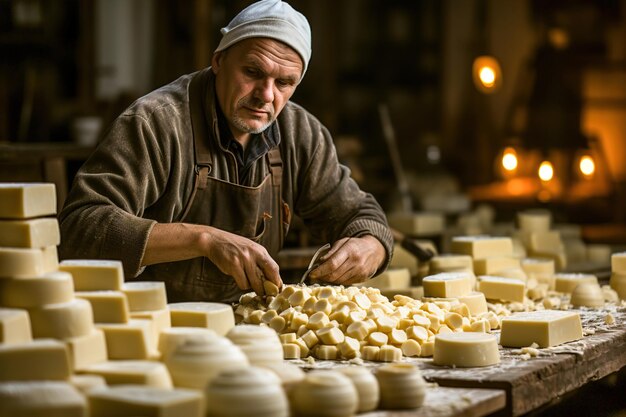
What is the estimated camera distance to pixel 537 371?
3.40 meters

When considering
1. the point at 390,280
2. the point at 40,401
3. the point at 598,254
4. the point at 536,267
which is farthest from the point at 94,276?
the point at 598,254

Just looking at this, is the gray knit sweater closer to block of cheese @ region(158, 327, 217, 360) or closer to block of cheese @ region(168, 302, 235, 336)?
block of cheese @ region(168, 302, 235, 336)

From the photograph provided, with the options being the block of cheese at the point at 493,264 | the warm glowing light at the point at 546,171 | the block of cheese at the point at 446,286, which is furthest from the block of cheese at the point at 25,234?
the warm glowing light at the point at 546,171

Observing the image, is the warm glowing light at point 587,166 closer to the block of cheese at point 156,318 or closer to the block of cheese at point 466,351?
the block of cheese at point 466,351

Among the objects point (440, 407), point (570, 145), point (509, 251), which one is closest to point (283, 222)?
point (509, 251)

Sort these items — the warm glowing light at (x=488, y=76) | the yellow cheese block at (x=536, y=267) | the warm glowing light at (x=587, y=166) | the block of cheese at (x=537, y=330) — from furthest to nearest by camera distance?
the warm glowing light at (x=488, y=76) → the warm glowing light at (x=587, y=166) → the yellow cheese block at (x=536, y=267) → the block of cheese at (x=537, y=330)

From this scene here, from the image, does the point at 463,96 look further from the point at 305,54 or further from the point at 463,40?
the point at 305,54

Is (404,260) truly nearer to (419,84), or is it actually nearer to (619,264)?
(619,264)

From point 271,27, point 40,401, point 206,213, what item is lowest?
point 40,401

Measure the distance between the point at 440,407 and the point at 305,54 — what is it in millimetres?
2075

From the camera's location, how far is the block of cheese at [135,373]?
8.63ft

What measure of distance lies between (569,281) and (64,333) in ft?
10.4

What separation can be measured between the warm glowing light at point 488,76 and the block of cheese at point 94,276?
18.1 ft

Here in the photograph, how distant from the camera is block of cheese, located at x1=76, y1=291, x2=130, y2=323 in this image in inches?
117
